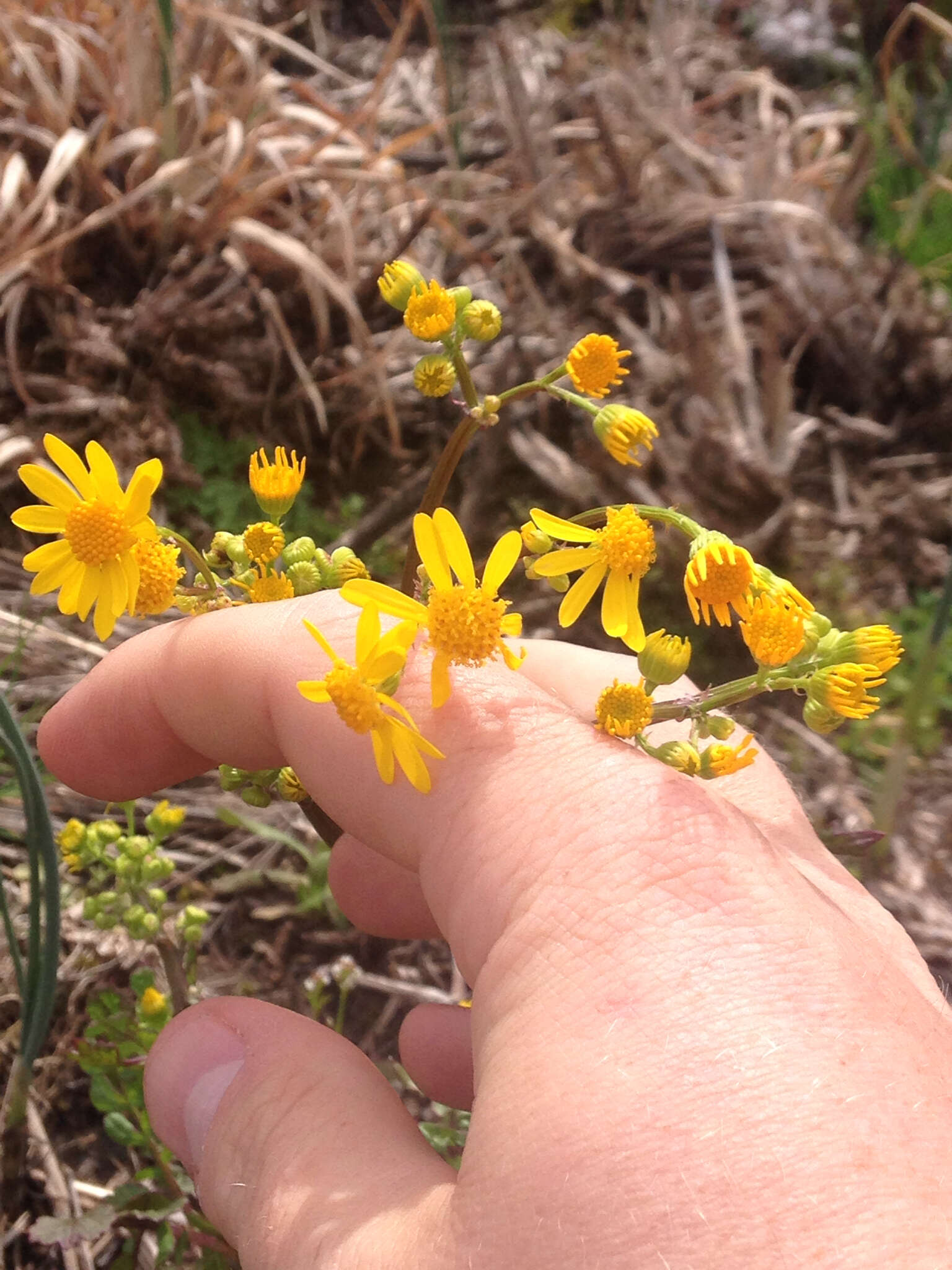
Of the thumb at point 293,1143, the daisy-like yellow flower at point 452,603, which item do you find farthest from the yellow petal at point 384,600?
the thumb at point 293,1143

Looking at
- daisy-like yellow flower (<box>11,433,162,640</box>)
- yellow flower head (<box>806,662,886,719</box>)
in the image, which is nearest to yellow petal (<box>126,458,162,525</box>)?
daisy-like yellow flower (<box>11,433,162,640</box>)

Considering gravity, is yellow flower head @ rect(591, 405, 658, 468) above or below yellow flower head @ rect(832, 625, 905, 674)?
above

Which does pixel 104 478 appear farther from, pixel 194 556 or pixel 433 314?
pixel 433 314

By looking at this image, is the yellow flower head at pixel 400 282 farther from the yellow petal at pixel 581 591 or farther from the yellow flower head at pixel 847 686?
the yellow flower head at pixel 847 686

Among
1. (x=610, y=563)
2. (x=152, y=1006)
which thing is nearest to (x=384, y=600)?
(x=610, y=563)

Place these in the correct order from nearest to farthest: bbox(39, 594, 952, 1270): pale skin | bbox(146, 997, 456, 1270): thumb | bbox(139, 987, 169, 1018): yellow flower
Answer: bbox(39, 594, 952, 1270): pale skin
bbox(146, 997, 456, 1270): thumb
bbox(139, 987, 169, 1018): yellow flower

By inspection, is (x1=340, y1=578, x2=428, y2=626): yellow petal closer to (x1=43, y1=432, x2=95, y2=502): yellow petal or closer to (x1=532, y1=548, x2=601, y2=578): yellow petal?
(x1=532, y1=548, x2=601, y2=578): yellow petal
